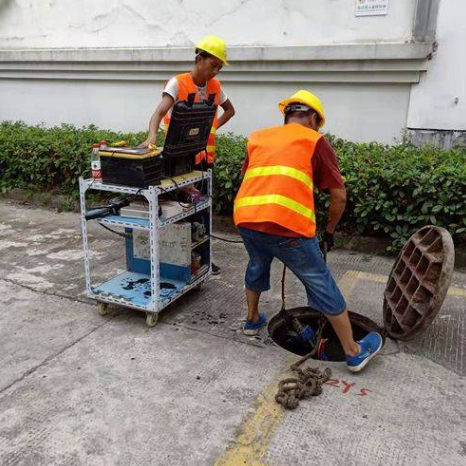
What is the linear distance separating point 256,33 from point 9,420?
5.44 metres

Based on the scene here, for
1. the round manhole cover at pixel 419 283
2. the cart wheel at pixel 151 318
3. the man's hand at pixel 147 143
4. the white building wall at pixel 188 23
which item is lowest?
the cart wheel at pixel 151 318

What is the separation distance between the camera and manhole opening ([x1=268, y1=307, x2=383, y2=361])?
3479 mm

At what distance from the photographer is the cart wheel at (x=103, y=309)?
143 inches

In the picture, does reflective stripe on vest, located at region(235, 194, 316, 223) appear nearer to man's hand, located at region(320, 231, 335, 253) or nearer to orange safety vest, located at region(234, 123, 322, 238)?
orange safety vest, located at region(234, 123, 322, 238)

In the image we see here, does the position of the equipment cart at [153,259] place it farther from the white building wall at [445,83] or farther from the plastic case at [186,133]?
the white building wall at [445,83]

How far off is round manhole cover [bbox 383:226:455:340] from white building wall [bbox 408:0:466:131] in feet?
8.70

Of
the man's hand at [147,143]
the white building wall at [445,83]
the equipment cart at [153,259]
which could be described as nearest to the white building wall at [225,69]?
the white building wall at [445,83]

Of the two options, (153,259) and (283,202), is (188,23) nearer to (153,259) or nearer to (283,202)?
(153,259)

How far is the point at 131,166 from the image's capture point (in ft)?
10.3

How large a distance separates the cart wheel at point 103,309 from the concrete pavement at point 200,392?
0.14 ft

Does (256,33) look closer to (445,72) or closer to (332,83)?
(332,83)

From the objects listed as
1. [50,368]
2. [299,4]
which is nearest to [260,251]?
[50,368]

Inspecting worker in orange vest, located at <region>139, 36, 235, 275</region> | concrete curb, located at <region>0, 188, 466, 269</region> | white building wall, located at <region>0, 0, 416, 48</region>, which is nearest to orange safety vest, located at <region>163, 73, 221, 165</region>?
worker in orange vest, located at <region>139, 36, 235, 275</region>

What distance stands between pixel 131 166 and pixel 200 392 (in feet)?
4.81
